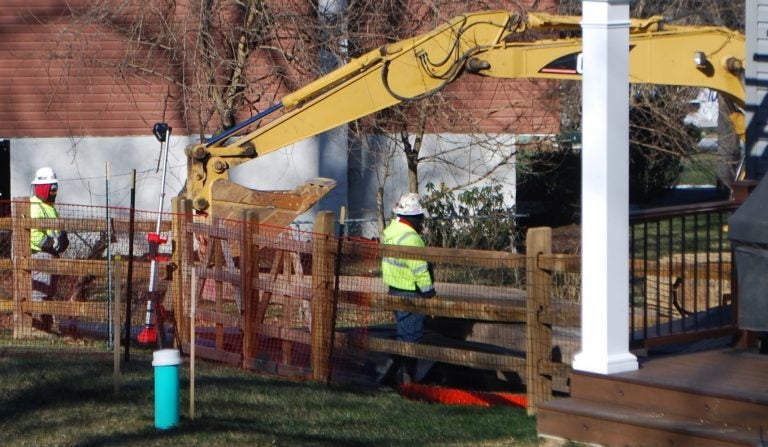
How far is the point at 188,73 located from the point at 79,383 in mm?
9641

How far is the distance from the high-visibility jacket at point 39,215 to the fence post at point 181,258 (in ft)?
5.52

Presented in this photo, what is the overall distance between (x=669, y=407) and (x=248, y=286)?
475cm

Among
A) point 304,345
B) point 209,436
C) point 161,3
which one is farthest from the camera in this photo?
point 161,3

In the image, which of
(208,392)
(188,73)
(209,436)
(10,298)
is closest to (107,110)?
(188,73)

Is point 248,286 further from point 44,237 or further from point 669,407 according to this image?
point 669,407

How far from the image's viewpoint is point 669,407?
7.43 m

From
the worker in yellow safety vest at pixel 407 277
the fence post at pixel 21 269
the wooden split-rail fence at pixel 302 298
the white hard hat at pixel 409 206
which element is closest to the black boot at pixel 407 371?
the worker in yellow safety vest at pixel 407 277

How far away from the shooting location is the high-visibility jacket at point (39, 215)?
12.5 meters

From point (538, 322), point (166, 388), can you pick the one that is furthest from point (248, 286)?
point (166, 388)

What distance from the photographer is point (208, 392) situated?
935 centimetres

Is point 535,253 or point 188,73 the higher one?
point 188,73

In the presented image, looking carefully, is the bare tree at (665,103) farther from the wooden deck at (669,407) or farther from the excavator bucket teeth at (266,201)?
the wooden deck at (669,407)

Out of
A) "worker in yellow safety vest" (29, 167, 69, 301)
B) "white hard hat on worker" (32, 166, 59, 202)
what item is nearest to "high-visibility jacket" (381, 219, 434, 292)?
"worker in yellow safety vest" (29, 167, 69, 301)

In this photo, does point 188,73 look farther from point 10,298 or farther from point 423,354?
point 423,354
